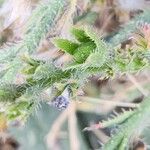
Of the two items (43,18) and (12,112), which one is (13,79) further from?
(43,18)

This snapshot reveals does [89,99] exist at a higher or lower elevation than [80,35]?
lower

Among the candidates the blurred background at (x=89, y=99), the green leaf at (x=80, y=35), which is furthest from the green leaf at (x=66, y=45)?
the blurred background at (x=89, y=99)

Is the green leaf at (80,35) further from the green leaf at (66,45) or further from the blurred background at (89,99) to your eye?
the blurred background at (89,99)

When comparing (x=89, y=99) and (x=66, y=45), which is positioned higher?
(x=66, y=45)

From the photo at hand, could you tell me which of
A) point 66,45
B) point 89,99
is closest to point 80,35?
point 66,45

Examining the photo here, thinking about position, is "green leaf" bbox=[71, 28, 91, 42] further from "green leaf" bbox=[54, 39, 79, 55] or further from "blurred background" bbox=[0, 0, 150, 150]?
"blurred background" bbox=[0, 0, 150, 150]

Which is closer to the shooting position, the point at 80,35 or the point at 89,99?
the point at 80,35

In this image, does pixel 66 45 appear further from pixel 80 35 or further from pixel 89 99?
pixel 89 99

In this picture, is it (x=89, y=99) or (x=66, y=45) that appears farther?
(x=89, y=99)

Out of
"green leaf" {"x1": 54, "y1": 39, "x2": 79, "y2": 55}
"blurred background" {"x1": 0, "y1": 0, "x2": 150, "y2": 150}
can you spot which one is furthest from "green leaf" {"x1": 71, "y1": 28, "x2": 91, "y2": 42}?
"blurred background" {"x1": 0, "y1": 0, "x2": 150, "y2": 150}
